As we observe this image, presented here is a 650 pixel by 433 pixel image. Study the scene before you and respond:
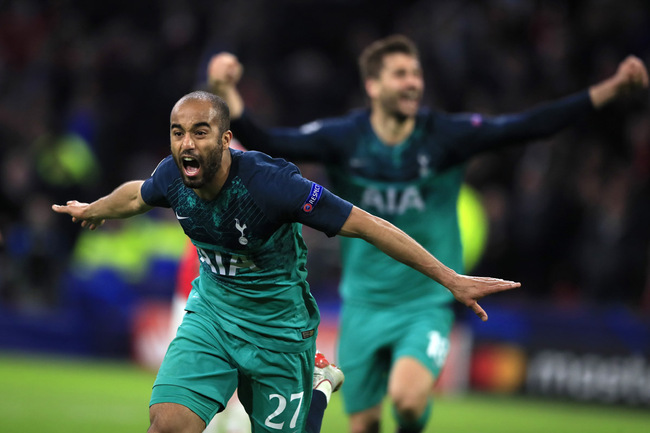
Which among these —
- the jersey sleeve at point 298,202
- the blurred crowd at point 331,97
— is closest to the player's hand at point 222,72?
the jersey sleeve at point 298,202

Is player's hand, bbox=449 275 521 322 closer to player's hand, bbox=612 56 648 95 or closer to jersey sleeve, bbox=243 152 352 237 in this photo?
jersey sleeve, bbox=243 152 352 237

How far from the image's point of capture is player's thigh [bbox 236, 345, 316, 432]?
17.7 ft

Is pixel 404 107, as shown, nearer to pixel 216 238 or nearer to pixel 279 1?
pixel 216 238

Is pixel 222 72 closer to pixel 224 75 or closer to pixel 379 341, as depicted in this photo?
pixel 224 75

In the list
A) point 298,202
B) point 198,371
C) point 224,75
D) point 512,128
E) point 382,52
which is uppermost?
point 382,52

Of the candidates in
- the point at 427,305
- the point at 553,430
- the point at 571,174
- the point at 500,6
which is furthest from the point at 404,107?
the point at 500,6

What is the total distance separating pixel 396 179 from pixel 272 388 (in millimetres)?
2224

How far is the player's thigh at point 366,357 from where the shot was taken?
279 inches

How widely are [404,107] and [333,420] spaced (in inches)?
188

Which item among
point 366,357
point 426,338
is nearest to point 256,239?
point 426,338

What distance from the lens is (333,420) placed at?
35.9 feet

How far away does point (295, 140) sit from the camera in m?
7.25

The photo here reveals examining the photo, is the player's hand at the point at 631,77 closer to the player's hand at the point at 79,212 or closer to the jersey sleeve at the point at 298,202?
the jersey sleeve at the point at 298,202

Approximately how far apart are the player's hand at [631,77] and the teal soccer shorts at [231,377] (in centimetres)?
301
